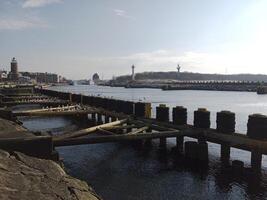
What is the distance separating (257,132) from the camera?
17.9 metres

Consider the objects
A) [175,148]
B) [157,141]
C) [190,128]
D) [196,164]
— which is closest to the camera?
[196,164]

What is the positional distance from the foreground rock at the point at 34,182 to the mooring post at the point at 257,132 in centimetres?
1049

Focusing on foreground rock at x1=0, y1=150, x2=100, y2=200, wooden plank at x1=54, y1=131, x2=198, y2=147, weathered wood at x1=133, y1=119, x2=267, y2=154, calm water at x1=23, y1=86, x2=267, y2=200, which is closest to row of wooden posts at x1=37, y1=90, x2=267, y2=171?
weathered wood at x1=133, y1=119, x2=267, y2=154

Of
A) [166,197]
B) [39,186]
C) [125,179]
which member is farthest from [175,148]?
[39,186]

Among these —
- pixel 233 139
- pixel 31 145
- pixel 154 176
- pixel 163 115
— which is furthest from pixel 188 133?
pixel 31 145

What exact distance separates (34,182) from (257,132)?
12.3 meters

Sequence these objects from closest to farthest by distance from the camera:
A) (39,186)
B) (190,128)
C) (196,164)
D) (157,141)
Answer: (39,186), (196,164), (190,128), (157,141)

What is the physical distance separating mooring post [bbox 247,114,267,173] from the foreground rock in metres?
10.5

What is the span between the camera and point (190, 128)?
22234 mm

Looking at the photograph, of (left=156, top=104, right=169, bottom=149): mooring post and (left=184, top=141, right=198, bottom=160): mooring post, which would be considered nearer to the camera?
(left=184, top=141, right=198, bottom=160): mooring post

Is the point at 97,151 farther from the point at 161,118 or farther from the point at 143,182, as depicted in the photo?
the point at 143,182

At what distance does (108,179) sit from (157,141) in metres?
10.8

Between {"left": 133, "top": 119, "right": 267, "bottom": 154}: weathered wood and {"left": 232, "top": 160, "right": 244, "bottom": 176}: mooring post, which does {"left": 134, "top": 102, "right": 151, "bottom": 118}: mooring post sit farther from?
{"left": 232, "top": 160, "right": 244, "bottom": 176}: mooring post

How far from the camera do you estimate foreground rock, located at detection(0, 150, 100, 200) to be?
786 cm
